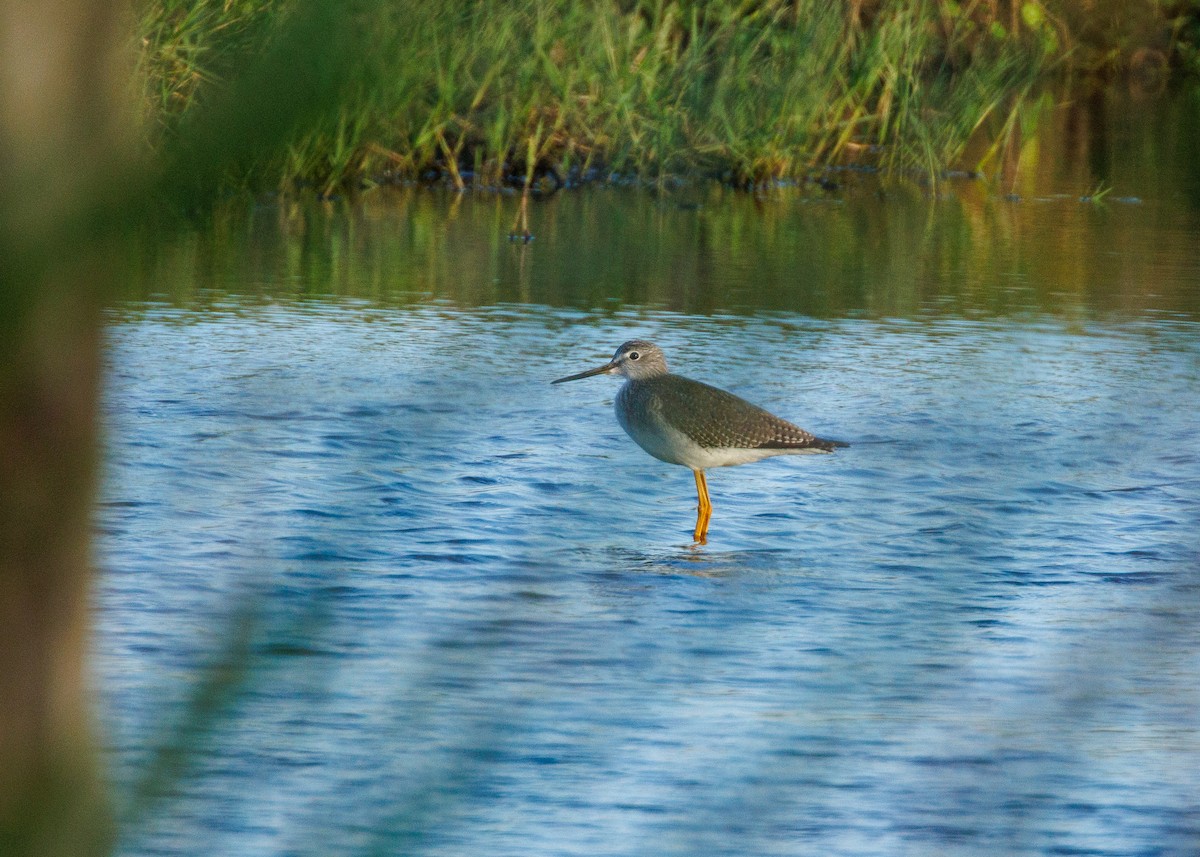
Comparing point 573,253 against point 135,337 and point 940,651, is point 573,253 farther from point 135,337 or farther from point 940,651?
point 940,651

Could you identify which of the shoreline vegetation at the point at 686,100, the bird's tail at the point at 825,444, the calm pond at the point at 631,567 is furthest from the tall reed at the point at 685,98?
the bird's tail at the point at 825,444

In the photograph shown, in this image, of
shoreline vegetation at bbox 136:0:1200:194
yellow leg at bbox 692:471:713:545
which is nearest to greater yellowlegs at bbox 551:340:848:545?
yellow leg at bbox 692:471:713:545

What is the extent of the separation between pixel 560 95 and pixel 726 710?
10790 millimetres

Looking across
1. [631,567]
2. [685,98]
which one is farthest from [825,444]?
[685,98]

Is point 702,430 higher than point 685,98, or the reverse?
point 685,98

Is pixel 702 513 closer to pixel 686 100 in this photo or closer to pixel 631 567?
pixel 631 567

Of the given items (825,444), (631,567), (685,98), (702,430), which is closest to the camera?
(631,567)

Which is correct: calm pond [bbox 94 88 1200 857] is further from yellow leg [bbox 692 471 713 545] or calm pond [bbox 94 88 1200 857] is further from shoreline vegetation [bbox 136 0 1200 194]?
shoreline vegetation [bbox 136 0 1200 194]

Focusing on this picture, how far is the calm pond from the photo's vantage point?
2.18 feet

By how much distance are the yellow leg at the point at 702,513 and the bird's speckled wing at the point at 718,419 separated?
185 millimetres

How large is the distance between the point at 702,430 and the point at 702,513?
285 mm

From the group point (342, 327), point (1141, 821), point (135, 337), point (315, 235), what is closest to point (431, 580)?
point (1141, 821)

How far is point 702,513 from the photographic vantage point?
20.9ft

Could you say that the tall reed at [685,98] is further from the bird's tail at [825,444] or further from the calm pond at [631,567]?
the bird's tail at [825,444]
